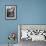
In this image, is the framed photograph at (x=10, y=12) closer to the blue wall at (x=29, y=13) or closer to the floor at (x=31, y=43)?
the blue wall at (x=29, y=13)

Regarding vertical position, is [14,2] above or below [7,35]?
above

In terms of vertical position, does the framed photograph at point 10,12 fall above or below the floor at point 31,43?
above

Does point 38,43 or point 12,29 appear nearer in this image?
point 38,43

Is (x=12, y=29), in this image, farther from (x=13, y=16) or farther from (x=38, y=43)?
(x=38, y=43)

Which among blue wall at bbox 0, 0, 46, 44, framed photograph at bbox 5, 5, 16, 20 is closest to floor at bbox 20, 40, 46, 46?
blue wall at bbox 0, 0, 46, 44

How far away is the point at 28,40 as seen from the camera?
4.46m

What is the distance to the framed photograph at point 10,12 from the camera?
469 centimetres

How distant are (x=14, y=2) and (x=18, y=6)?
0.20m

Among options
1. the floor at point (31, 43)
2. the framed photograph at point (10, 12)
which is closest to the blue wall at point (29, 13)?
the framed photograph at point (10, 12)

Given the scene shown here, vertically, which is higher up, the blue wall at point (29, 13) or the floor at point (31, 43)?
the blue wall at point (29, 13)

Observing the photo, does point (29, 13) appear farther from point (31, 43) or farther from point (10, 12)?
point (31, 43)

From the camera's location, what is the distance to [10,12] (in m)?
4.70

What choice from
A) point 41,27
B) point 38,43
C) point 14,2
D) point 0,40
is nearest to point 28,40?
point 38,43

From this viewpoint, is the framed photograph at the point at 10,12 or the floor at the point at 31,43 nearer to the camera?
the floor at the point at 31,43
